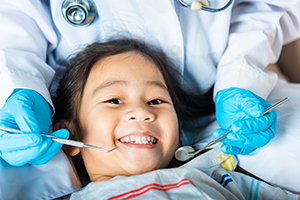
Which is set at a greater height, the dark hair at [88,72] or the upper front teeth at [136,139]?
the dark hair at [88,72]

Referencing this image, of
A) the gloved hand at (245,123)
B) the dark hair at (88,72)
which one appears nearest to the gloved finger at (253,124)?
the gloved hand at (245,123)

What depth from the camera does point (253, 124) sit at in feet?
3.51

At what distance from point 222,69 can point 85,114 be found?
73 centimetres

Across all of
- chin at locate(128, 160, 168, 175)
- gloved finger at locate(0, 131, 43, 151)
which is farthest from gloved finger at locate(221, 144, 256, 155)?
gloved finger at locate(0, 131, 43, 151)

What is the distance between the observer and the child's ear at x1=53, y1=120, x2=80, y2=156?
1.17m

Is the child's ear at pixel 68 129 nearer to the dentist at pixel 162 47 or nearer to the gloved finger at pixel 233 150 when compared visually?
the dentist at pixel 162 47

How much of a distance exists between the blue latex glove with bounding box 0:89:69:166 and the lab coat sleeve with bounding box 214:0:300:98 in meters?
0.82

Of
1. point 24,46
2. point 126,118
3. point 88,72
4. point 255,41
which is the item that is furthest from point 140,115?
point 255,41

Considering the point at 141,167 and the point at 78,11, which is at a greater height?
the point at 78,11

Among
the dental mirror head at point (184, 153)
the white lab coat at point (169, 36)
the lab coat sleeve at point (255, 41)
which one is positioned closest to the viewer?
the dental mirror head at point (184, 153)

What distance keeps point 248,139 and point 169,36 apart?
0.60 metres

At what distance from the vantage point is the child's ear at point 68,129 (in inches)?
45.9

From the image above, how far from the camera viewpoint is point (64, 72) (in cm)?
141

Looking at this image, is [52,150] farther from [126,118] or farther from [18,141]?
[126,118]
